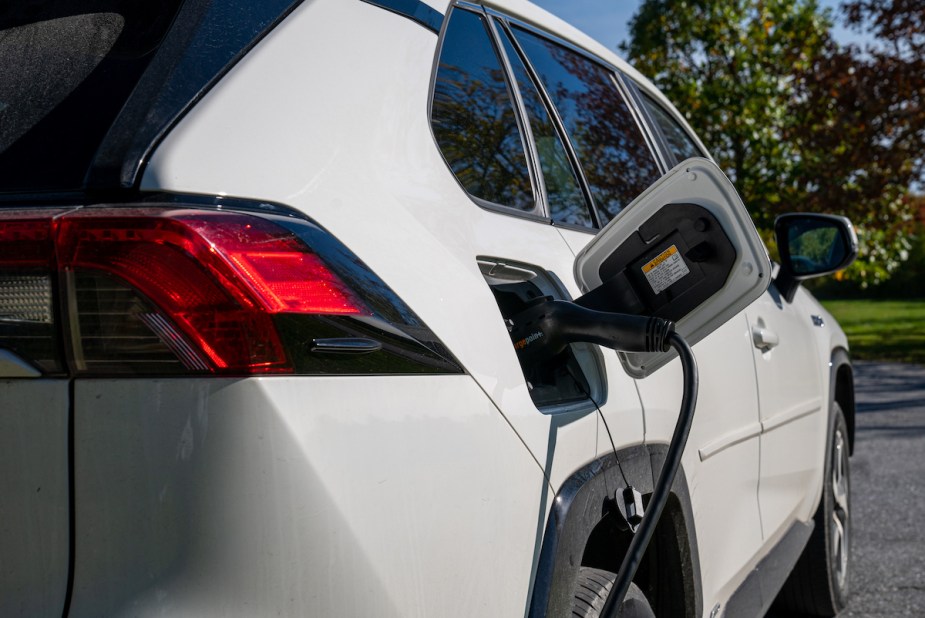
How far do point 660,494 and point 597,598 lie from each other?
9.1 inches

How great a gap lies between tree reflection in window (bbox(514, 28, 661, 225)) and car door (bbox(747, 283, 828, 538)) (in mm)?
561

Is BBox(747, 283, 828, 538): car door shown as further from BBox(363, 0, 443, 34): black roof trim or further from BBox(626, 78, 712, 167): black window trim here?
BBox(363, 0, 443, 34): black roof trim

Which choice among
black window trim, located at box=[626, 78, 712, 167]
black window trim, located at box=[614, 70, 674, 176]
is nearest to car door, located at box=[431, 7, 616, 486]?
black window trim, located at box=[614, 70, 674, 176]

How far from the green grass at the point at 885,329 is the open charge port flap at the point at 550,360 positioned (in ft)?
56.5

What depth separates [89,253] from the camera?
48.3 inches

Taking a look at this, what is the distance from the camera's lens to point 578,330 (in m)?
1.76

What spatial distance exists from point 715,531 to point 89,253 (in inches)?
67.4

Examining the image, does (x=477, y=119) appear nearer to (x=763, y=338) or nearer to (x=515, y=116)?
(x=515, y=116)

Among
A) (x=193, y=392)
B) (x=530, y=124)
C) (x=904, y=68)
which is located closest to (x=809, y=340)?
(x=530, y=124)

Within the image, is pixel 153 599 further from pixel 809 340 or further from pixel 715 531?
pixel 809 340

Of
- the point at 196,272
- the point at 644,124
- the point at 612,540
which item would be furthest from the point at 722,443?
the point at 196,272

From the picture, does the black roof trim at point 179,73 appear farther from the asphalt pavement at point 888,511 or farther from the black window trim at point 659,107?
the asphalt pavement at point 888,511

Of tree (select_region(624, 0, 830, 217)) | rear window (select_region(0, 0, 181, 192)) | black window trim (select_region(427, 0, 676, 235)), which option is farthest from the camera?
tree (select_region(624, 0, 830, 217))

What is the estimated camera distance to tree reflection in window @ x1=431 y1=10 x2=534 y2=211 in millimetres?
1782
